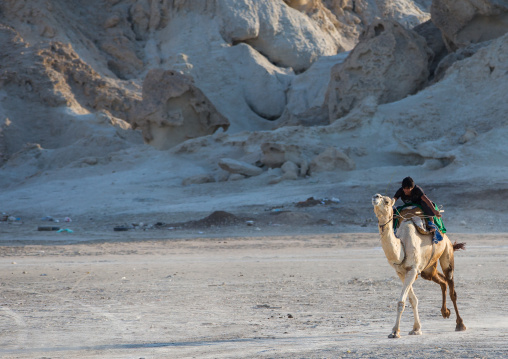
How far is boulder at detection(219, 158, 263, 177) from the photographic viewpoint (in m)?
26.9

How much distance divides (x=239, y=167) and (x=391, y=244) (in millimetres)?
20128

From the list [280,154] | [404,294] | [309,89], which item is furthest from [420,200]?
[309,89]

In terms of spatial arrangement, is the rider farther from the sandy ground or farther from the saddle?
the sandy ground

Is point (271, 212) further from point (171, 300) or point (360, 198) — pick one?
point (171, 300)

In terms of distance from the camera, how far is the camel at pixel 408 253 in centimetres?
696

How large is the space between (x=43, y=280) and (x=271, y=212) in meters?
10.0

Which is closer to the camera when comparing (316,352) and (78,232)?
(316,352)

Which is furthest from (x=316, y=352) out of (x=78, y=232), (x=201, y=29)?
(x=201, y=29)

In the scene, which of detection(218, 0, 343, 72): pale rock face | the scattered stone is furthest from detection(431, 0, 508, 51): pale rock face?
detection(218, 0, 343, 72): pale rock face

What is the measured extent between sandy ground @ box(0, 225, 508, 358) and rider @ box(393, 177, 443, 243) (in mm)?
1041

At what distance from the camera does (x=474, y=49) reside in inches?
1257

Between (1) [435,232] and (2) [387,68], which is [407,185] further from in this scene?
(2) [387,68]

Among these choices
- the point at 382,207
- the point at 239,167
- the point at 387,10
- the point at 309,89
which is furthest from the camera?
the point at 387,10

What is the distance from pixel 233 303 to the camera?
9172 millimetres
